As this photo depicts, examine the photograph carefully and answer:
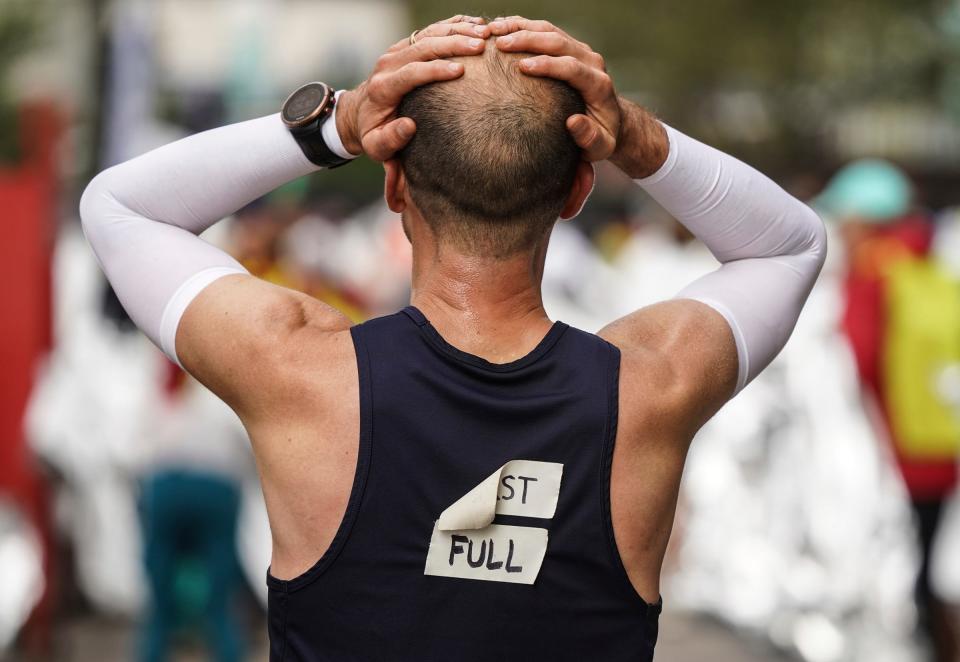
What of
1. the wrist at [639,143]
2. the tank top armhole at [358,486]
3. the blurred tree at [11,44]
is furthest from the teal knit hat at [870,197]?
the blurred tree at [11,44]

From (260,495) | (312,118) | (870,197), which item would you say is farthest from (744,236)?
(260,495)

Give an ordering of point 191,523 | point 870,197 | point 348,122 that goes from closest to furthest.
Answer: point 348,122 → point 191,523 → point 870,197

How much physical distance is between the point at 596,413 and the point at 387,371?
318mm

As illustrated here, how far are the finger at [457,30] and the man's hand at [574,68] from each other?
2 centimetres

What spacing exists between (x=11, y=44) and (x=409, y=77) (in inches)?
786

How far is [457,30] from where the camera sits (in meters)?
2.07

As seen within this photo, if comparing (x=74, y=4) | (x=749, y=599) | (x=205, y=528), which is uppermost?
(x=205, y=528)

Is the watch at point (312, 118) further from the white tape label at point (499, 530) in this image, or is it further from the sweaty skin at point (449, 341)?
the white tape label at point (499, 530)

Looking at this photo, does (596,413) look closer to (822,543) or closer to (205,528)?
(205,528)

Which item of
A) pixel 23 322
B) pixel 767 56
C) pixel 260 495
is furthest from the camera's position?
pixel 767 56

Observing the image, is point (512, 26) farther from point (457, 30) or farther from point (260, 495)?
point (260, 495)

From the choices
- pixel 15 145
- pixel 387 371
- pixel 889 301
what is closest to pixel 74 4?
pixel 15 145

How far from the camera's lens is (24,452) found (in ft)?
22.7

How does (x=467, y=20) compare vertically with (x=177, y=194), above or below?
above
